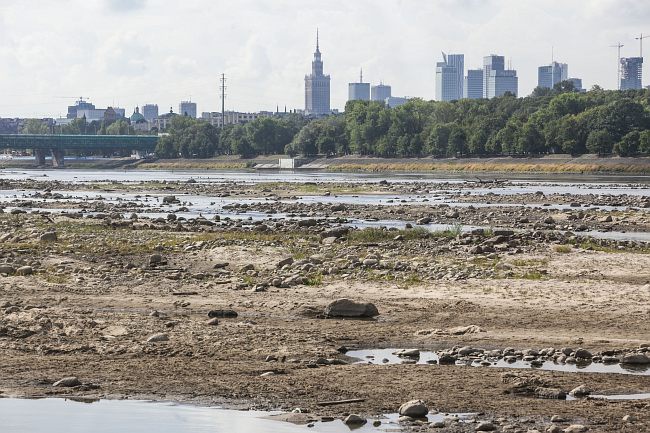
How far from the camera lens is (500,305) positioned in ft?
93.8

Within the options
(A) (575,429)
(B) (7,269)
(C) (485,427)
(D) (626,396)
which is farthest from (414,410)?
(B) (7,269)

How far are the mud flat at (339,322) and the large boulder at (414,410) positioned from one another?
286mm

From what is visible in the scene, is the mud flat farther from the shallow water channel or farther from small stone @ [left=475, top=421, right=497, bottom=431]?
the shallow water channel

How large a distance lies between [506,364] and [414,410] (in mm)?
4414

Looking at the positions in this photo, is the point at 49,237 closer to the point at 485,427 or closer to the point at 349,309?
the point at 349,309

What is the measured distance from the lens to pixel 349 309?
27219 millimetres

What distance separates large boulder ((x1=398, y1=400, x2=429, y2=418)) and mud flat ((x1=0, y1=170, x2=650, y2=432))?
0.94ft

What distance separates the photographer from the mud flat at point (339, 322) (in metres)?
19.1

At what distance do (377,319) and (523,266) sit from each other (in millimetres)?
10697

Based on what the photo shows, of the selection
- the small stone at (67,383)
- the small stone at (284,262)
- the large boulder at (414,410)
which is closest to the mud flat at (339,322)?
the small stone at (67,383)

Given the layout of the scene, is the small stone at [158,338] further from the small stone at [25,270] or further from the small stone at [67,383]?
the small stone at [25,270]

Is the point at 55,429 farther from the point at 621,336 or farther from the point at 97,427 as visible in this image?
the point at 621,336

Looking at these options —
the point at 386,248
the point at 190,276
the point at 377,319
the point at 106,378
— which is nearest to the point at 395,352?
the point at 377,319

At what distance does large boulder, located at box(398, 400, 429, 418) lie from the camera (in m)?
17.7
